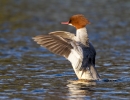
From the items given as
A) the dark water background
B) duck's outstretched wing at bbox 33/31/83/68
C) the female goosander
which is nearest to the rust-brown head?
the female goosander

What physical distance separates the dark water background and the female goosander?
16.8 inches

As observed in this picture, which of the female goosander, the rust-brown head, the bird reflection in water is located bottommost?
the bird reflection in water

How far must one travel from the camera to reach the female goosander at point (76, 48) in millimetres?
10406

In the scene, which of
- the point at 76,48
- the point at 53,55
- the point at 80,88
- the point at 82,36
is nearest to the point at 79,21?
the point at 82,36

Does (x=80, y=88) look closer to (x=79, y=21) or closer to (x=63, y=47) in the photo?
(x=63, y=47)

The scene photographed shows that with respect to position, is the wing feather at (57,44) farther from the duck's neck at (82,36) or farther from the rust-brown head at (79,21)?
the rust-brown head at (79,21)

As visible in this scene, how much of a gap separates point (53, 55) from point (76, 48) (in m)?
3.87

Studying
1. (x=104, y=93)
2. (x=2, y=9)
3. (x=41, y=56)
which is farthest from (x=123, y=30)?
(x=104, y=93)

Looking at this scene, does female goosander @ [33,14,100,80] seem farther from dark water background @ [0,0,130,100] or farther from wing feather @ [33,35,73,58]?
dark water background @ [0,0,130,100]

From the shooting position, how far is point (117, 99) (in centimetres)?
881

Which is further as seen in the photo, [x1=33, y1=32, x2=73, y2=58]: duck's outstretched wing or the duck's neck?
the duck's neck

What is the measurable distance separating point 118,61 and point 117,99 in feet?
14.1

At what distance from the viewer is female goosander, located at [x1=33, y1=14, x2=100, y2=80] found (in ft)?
34.1

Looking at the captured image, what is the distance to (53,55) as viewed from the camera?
14.2 m
